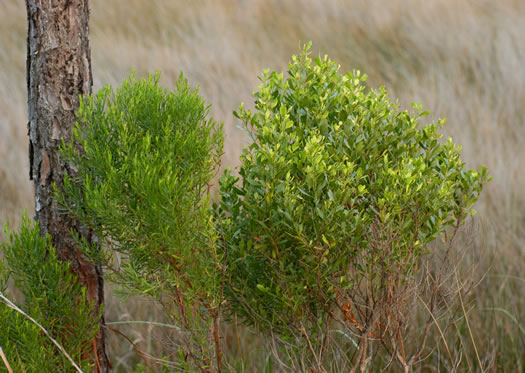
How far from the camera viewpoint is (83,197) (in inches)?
94.2

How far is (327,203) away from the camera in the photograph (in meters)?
2.08

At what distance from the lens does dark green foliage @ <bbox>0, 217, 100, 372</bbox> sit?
236 centimetres

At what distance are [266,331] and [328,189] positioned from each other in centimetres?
70

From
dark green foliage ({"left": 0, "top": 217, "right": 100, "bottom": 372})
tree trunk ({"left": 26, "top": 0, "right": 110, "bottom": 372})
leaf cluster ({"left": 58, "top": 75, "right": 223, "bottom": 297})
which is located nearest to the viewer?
leaf cluster ({"left": 58, "top": 75, "right": 223, "bottom": 297})

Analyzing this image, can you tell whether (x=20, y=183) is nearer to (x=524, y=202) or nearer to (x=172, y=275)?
(x=172, y=275)

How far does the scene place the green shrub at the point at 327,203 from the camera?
2.14 m

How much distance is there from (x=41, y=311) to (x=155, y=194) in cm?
80

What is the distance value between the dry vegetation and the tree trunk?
934mm

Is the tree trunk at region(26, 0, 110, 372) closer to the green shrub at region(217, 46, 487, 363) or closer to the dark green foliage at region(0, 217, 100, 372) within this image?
the dark green foliage at region(0, 217, 100, 372)

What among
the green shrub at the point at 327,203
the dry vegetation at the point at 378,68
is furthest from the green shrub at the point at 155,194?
the dry vegetation at the point at 378,68

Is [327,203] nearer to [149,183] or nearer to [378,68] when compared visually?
[149,183]

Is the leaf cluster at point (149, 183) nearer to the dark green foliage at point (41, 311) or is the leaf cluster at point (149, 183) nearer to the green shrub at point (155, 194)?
the green shrub at point (155, 194)

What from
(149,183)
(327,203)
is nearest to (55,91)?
(149,183)

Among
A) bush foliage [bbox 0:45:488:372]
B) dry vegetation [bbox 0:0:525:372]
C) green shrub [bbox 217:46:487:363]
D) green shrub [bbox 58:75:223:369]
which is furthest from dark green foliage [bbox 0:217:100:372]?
dry vegetation [bbox 0:0:525:372]
